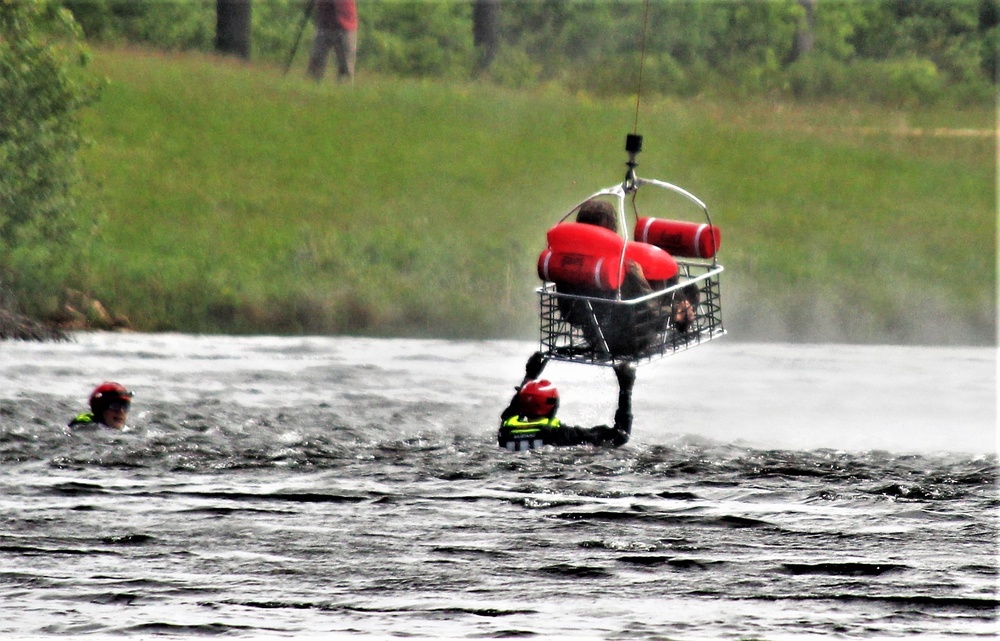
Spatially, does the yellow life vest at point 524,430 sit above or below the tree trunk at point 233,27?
below

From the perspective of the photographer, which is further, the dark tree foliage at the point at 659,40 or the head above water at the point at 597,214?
the dark tree foliage at the point at 659,40

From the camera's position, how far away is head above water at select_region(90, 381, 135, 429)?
12.8 m

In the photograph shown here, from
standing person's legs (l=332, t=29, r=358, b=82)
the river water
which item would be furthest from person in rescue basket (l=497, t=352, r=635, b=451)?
standing person's legs (l=332, t=29, r=358, b=82)

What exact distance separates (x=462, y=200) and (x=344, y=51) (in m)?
5.78

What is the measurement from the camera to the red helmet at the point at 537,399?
12039mm

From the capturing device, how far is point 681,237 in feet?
37.5

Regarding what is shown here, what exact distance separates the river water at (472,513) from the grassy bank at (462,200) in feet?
14.7

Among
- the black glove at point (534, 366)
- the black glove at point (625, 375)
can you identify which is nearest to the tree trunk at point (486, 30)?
the black glove at point (534, 366)

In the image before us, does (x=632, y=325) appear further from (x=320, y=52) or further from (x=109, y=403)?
(x=320, y=52)

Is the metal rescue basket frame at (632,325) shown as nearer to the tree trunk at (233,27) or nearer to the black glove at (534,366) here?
the black glove at (534,366)

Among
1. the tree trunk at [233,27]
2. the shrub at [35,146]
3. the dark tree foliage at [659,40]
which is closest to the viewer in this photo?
the shrub at [35,146]

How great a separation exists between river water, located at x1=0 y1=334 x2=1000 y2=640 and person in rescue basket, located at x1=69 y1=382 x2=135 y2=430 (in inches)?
5.8

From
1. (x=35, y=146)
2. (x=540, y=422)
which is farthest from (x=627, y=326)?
(x=35, y=146)

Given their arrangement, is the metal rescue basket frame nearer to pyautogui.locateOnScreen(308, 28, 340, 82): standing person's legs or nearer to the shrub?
the shrub
